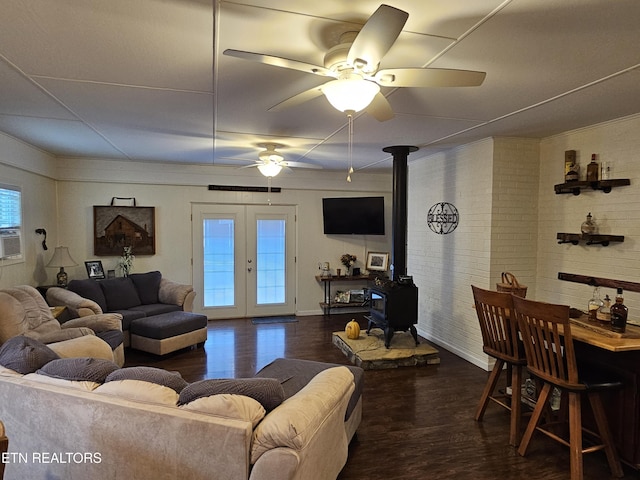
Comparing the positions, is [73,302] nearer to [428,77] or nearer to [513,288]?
[428,77]

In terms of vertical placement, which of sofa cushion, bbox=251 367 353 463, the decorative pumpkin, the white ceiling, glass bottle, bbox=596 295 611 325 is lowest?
the decorative pumpkin

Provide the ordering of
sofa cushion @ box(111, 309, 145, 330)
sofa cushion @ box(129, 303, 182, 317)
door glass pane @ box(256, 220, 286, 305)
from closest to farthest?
1. sofa cushion @ box(111, 309, 145, 330)
2. sofa cushion @ box(129, 303, 182, 317)
3. door glass pane @ box(256, 220, 286, 305)

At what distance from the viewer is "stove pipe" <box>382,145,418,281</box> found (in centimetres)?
453

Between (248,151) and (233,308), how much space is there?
2762mm

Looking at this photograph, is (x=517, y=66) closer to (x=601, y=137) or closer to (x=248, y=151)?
(x=601, y=137)

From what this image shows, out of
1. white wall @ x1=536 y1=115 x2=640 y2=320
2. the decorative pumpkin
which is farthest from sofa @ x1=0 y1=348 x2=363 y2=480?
white wall @ x1=536 y1=115 x2=640 y2=320

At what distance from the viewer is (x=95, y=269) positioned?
5.49 meters

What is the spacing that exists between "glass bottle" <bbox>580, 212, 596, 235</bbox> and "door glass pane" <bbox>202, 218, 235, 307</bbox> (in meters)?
4.81

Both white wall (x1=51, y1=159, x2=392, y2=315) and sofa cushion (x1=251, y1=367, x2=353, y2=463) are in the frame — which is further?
white wall (x1=51, y1=159, x2=392, y2=315)

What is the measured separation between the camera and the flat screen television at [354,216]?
6.62 metres

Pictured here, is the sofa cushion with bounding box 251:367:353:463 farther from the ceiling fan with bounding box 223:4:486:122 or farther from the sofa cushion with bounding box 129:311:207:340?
the sofa cushion with bounding box 129:311:207:340

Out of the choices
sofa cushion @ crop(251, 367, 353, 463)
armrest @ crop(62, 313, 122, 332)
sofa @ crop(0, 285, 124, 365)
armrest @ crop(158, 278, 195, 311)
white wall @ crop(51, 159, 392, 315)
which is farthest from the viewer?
white wall @ crop(51, 159, 392, 315)

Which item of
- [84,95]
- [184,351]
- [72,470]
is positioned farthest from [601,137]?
[184,351]

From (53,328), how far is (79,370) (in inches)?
77.9
